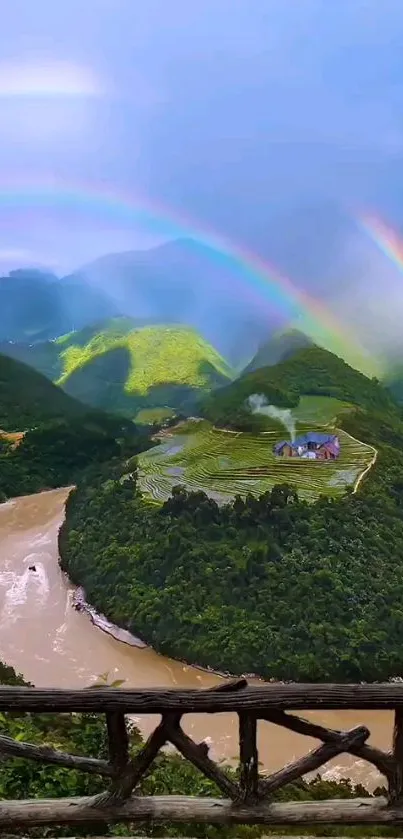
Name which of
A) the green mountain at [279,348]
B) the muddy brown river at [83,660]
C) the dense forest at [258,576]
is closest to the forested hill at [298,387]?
the green mountain at [279,348]

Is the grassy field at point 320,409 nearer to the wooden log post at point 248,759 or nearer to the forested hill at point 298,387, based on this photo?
the forested hill at point 298,387

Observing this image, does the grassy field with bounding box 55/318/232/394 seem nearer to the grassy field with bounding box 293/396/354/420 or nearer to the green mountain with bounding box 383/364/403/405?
the grassy field with bounding box 293/396/354/420

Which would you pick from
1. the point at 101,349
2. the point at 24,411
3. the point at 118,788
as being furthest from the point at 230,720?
the point at 24,411

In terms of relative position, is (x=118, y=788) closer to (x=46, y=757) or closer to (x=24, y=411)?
(x=46, y=757)

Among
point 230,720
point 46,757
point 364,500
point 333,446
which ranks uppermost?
point 333,446

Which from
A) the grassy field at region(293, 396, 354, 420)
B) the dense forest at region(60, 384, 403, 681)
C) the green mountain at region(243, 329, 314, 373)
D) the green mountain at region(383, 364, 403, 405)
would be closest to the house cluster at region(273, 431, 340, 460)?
the dense forest at region(60, 384, 403, 681)

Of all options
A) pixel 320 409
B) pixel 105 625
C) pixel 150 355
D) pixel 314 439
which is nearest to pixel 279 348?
pixel 320 409
